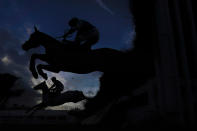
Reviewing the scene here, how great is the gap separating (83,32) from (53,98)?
183cm

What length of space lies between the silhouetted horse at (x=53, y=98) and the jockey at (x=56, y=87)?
4.9 inches

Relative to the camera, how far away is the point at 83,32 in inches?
150

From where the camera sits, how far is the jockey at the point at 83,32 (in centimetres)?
378

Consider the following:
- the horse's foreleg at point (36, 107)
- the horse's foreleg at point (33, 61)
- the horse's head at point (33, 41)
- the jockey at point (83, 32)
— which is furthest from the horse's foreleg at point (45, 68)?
the horse's foreleg at point (36, 107)

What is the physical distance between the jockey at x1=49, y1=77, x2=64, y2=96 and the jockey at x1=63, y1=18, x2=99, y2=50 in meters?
1.22

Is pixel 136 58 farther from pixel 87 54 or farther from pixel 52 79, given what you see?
pixel 52 79

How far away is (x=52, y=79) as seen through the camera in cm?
460

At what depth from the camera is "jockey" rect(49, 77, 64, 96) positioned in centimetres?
442

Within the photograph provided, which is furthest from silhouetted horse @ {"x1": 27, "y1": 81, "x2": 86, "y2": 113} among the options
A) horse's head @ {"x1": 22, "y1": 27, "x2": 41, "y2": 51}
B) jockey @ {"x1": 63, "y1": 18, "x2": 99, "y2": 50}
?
jockey @ {"x1": 63, "y1": 18, "x2": 99, "y2": 50}

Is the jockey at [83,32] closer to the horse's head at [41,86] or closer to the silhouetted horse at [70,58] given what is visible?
the silhouetted horse at [70,58]

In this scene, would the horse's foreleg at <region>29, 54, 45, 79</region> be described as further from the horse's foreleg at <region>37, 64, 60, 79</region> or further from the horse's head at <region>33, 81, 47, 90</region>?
the horse's head at <region>33, 81, 47, 90</region>

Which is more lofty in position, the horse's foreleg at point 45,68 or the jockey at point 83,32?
the jockey at point 83,32

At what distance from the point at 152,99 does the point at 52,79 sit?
2.49m

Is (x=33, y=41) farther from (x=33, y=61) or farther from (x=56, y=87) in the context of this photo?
(x=56, y=87)
